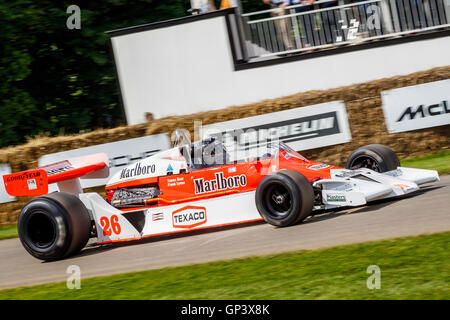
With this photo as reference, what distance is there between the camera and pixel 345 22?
13.4m

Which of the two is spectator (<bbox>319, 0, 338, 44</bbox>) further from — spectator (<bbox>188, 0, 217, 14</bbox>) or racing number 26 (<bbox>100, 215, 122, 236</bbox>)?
racing number 26 (<bbox>100, 215, 122, 236</bbox>)

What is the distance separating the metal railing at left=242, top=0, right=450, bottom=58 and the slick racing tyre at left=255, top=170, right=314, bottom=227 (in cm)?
646

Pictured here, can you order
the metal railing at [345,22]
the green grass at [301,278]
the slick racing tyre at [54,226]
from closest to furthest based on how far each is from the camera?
1. the green grass at [301,278]
2. the slick racing tyre at [54,226]
3. the metal railing at [345,22]

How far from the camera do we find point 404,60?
13.0 meters

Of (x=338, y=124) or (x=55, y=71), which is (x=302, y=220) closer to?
(x=338, y=124)

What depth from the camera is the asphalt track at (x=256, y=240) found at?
21.9 ft

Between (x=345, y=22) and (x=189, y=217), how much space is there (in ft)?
22.1

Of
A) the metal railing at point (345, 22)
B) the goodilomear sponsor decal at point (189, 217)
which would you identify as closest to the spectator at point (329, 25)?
the metal railing at point (345, 22)

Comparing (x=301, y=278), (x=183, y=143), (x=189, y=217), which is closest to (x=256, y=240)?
(x=189, y=217)

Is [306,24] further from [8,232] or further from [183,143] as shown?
[8,232]

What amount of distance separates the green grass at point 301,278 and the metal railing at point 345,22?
26.0 feet

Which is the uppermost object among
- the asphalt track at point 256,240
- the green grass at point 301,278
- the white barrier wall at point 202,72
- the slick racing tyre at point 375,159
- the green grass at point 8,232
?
the white barrier wall at point 202,72

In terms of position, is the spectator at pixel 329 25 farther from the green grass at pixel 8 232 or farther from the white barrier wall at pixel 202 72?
the green grass at pixel 8 232
